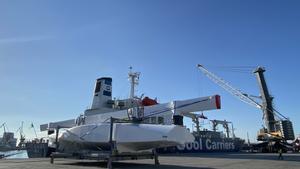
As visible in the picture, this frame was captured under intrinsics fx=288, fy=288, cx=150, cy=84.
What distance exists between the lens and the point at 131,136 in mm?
17109

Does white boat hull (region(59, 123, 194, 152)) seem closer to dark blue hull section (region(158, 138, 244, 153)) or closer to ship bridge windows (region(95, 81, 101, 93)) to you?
dark blue hull section (region(158, 138, 244, 153))

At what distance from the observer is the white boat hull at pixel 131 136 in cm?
1712

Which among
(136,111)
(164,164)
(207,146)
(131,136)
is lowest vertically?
(164,164)

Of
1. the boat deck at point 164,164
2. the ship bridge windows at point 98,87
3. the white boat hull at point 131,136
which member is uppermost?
the ship bridge windows at point 98,87

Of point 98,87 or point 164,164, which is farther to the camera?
point 98,87

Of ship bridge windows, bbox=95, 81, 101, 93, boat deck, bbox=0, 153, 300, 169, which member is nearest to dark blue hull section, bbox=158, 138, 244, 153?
ship bridge windows, bbox=95, 81, 101, 93

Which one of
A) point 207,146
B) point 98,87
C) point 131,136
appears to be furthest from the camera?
point 207,146

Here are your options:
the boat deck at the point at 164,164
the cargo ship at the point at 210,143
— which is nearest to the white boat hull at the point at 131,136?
the boat deck at the point at 164,164

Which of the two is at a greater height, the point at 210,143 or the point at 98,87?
the point at 98,87

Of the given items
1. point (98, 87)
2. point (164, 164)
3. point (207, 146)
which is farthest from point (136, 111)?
point (207, 146)

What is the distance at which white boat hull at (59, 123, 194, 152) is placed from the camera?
1712 centimetres

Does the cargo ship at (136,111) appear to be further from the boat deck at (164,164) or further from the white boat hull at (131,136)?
the boat deck at (164,164)

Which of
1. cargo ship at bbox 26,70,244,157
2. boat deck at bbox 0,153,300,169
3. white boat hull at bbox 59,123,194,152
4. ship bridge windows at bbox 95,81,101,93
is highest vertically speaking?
ship bridge windows at bbox 95,81,101,93

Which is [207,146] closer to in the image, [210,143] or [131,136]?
[210,143]
